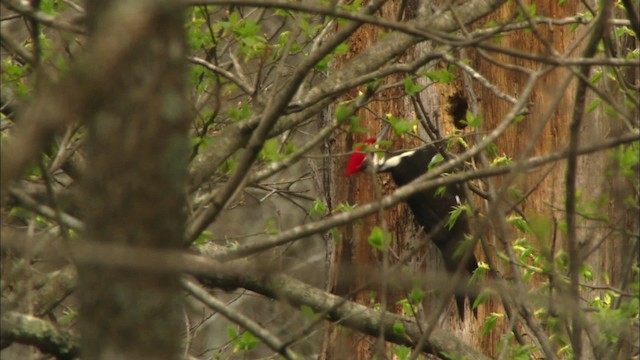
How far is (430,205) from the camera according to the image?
521 centimetres

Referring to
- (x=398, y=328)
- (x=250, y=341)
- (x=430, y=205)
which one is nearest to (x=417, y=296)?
(x=398, y=328)

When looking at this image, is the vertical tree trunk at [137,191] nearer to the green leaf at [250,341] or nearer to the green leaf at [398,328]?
the green leaf at [250,341]

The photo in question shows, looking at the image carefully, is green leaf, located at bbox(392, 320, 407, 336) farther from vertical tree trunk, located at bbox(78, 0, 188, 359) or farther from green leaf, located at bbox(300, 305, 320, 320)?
vertical tree trunk, located at bbox(78, 0, 188, 359)

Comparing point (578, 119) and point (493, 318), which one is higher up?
point (578, 119)

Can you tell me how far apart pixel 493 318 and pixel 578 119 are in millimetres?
1566

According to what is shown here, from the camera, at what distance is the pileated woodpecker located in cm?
520

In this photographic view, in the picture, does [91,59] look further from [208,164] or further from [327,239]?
[327,239]

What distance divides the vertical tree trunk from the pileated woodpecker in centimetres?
339

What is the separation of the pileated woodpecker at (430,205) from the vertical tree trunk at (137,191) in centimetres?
339

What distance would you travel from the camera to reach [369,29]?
17.7 ft

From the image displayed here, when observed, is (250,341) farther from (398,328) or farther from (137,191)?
(137,191)

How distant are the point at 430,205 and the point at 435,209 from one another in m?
0.09

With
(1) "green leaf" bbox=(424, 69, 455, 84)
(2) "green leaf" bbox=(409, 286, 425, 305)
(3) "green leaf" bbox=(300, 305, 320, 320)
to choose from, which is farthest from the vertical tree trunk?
(1) "green leaf" bbox=(424, 69, 455, 84)

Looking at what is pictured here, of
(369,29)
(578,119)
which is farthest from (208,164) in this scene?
(369,29)
